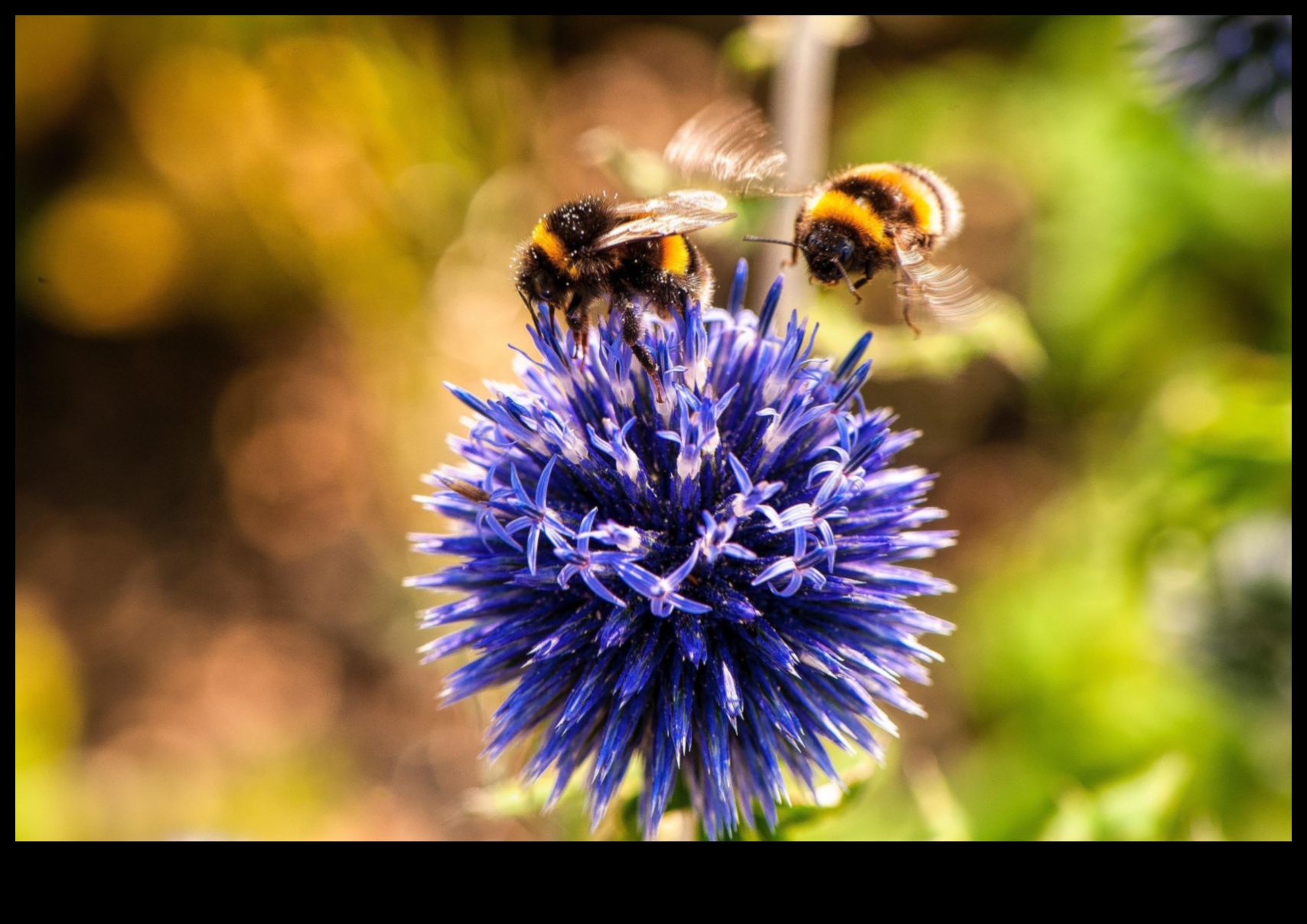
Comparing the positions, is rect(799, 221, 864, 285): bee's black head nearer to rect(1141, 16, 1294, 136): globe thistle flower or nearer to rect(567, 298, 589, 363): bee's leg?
rect(567, 298, 589, 363): bee's leg

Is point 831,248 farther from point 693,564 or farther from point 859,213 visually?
point 693,564

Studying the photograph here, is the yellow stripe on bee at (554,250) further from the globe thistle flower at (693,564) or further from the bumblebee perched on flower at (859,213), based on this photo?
the bumblebee perched on flower at (859,213)

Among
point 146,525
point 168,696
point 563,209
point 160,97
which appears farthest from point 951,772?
point 160,97

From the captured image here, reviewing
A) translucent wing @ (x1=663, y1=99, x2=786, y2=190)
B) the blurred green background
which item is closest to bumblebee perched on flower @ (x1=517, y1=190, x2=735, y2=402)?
translucent wing @ (x1=663, y1=99, x2=786, y2=190)

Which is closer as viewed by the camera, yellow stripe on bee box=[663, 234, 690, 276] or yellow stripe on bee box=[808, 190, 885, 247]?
yellow stripe on bee box=[663, 234, 690, 276]

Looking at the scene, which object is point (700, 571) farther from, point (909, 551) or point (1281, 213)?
point (1281, 213)

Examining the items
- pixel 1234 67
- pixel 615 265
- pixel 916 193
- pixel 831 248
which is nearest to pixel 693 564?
pixel 615 265

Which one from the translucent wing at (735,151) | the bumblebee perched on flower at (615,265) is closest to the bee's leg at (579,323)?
the bumblebee perched on flower at (615,265)
